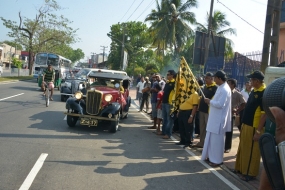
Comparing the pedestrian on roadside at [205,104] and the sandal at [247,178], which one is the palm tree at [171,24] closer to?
the pedestrian on roadside at [205,104]

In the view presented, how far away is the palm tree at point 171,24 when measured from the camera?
31236mm

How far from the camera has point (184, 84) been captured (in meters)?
8.36

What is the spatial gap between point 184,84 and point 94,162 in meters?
3.20

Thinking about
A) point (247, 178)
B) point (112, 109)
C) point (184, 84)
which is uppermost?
point (184, 84)

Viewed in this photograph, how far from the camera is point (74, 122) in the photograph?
32.8ft

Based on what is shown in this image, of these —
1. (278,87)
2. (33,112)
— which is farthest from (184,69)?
(33,112)

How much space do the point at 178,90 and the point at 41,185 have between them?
4554 millimetres

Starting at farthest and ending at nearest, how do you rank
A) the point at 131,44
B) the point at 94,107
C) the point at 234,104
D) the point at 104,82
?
the point at 131,44 → the point at 104,82 → the point at 94,107 → the point at 234,104

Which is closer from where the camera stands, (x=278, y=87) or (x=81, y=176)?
(x=278, y=87)

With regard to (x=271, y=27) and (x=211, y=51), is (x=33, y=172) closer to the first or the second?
(x=271, y=27)

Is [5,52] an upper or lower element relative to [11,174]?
upper

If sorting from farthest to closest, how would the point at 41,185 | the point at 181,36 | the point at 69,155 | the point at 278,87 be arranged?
the point at 181,36 → the point at 69,155 → the point at 41,185 → the point at 278,87

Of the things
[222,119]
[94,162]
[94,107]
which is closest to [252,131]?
[222,119]

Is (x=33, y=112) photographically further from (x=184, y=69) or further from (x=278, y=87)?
(x=278, y=87)
